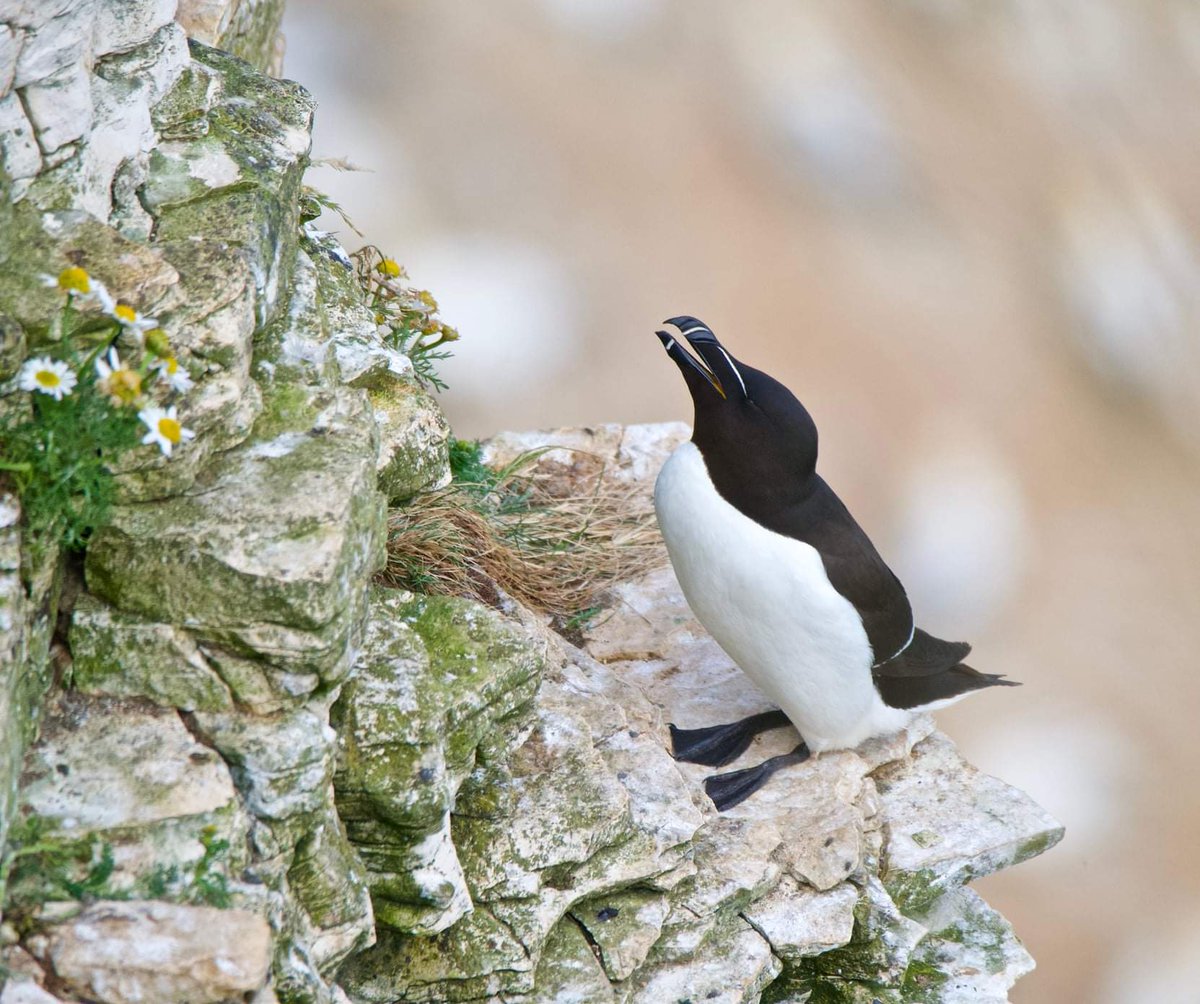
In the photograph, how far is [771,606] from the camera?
4129 mm

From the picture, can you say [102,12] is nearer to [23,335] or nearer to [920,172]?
[23,335]

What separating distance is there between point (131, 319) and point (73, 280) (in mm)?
116

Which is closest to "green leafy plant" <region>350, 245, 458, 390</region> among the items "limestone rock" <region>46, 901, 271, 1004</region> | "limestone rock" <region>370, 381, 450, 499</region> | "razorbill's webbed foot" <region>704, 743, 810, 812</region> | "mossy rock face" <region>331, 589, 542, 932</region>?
"limestone rock" <region>370, 381, 450, 499</region>

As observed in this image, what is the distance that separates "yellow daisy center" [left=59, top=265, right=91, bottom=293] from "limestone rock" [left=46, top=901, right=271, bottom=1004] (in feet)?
3.44

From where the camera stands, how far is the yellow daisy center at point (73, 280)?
2393 millimetres

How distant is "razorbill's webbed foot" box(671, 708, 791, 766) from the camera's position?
453cm

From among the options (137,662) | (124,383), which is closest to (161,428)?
(124,383)

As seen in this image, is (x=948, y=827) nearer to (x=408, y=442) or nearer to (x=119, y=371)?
(x=408, y=442)

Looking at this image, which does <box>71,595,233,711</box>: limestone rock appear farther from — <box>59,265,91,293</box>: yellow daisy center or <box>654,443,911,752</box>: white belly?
<box>654,443,911,752</box>: white belly

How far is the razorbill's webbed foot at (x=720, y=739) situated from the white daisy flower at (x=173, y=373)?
7.83 ft

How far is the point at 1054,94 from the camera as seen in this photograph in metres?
21.6

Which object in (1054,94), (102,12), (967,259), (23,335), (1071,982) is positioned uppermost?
(1054,94)

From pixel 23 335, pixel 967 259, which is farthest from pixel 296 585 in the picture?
pixel 967 259

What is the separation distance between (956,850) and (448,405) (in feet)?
34.9
